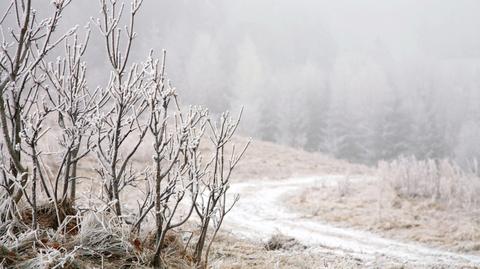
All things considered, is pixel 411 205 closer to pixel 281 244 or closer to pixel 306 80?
pixel 281 244

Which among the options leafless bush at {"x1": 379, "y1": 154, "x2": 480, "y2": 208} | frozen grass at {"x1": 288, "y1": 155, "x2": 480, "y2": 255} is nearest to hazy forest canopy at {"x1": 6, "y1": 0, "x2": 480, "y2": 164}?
frozen grass at {"x1": 288, "y1": 155, "x2": 480, "y2": 255}

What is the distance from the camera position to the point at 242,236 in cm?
743

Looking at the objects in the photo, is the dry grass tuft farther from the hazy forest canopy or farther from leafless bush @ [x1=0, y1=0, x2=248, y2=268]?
the hazy forest canopy

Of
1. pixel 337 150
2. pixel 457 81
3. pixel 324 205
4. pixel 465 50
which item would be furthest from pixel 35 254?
pixel 465 50

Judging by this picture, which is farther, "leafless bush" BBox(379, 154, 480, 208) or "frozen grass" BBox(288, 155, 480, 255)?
"leafless bush" BBox(379, 154, 480, 208)

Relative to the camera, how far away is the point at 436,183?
36.1 feet

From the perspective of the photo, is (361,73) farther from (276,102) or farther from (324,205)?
(324,205)

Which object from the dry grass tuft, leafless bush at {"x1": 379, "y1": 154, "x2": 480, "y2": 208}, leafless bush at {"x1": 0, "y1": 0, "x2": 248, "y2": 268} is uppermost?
leafless bush at {"x1": 0, "y1": 0, "x2": 248, "y2": 268}

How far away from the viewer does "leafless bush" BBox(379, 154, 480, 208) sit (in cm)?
1023

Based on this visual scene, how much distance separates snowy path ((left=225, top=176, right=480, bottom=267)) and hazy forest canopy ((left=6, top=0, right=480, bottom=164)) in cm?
2914

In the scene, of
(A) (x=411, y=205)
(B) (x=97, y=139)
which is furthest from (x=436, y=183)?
(B) (x=97, y=139)

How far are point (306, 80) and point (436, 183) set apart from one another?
41.5 m

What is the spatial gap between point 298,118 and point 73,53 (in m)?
43.7

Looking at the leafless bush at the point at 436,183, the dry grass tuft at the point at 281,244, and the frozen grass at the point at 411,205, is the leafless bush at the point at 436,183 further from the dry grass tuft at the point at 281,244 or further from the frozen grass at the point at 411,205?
the dry grass tuft at the point at 281,244
